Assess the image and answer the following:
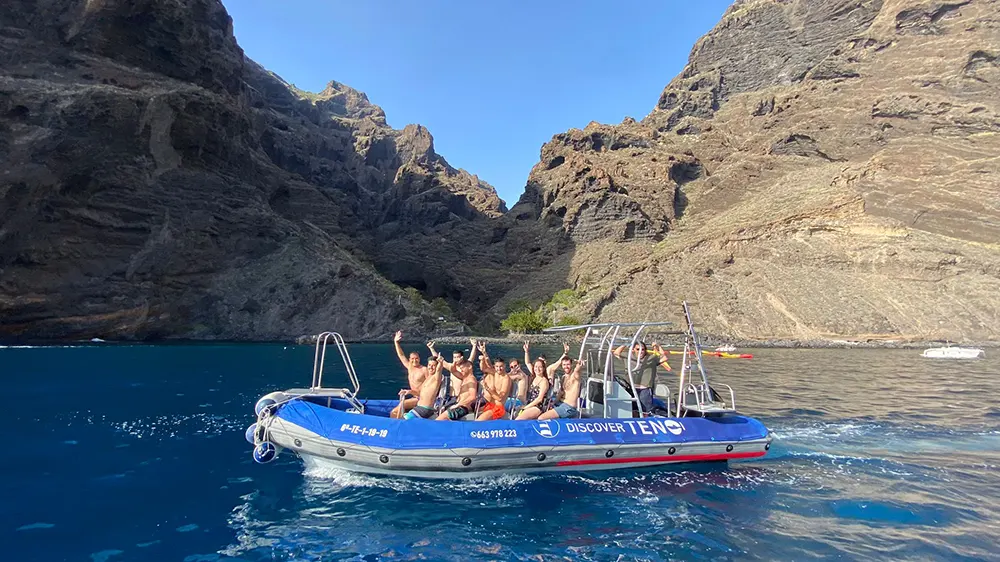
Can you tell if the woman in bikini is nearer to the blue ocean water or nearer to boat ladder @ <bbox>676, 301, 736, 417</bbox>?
the blue ocean water

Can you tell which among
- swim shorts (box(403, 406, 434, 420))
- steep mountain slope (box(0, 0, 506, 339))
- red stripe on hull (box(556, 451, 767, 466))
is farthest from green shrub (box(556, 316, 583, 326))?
swim shorts (box(403, 406, 434, 420))

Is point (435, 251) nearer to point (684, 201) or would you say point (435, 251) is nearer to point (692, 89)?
point (684, 201)

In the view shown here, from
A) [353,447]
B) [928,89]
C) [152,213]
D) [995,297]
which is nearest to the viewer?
[353,447]

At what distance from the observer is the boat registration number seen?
10922mm

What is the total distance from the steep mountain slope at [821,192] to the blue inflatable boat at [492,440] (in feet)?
207

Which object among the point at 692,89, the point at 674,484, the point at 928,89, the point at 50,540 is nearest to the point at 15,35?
the point at 50,540

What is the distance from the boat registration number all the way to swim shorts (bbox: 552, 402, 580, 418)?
1674 millimetres

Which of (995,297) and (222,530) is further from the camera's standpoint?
(995,297)

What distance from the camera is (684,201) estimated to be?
11262 centimetres

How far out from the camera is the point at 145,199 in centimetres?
7262

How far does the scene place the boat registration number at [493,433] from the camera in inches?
430

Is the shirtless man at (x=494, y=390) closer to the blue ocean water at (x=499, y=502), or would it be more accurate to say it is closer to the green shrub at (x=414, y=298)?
the blue ocean water at (x=499, y=502)

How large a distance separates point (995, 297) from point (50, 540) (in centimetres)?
8599

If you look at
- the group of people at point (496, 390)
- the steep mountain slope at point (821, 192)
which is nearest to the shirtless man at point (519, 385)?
the group of people at point (496, 390)
